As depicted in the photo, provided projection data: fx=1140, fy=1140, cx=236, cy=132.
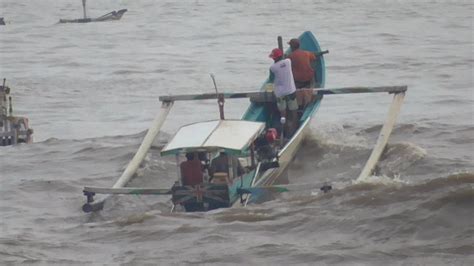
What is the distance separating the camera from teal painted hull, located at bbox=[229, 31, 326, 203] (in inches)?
623

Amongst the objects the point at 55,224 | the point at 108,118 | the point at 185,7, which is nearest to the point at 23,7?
the point at 185,7

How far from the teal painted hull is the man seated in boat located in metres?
0.13

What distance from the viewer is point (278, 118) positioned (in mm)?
19797

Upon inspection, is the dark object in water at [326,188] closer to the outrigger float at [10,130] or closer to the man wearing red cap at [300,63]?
the man wearing red cap at [300,63]

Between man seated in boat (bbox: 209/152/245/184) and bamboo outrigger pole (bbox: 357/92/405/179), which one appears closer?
man seated in boat (bbox: 209/152/245/184)

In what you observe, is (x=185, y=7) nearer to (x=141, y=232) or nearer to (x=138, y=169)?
(x=138, y=169)

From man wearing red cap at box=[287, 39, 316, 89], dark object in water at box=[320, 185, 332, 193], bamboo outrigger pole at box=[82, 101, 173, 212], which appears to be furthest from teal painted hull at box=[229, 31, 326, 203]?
bamboo outrigger pole at box=[82, 101, 173, 212]

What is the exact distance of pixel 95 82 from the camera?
33.6m

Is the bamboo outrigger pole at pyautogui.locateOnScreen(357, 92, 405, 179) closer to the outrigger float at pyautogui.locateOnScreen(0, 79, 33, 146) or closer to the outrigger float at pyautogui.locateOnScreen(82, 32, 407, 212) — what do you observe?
the outrigger float at pyautogui.locateOnScreen(82, 32, 407, 212)

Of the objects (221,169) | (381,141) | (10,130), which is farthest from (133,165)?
(10,130)

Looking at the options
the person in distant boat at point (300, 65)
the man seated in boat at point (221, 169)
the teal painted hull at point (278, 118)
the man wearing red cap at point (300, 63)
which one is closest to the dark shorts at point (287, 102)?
the teal painted hull at point (278, 118)

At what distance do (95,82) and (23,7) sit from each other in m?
33.1

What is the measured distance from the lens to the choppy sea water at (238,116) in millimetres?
13578

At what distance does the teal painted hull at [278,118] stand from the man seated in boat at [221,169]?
13cm
